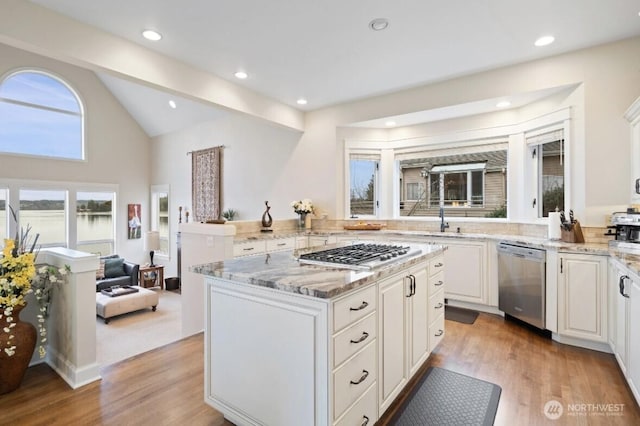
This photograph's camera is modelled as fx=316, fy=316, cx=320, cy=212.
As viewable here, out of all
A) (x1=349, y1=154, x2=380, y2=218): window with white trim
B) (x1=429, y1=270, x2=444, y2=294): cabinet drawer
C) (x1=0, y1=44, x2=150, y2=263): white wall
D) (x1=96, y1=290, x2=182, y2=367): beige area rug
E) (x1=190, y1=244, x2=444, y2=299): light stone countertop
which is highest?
(x1=0, y1=44, x2=150, y2=263): white wall

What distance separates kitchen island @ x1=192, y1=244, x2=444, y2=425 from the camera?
1455 mm

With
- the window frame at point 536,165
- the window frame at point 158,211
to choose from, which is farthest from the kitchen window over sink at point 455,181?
the window frame at point 158,211

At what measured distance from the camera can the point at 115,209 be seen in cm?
806

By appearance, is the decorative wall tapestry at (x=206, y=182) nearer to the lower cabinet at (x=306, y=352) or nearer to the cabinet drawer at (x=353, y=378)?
the lower cabinet at (x=306, y=352)

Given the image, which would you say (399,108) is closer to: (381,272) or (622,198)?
(622,198)

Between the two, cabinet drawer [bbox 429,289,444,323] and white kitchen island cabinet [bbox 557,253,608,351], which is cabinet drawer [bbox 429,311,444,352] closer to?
cabinet drawer [bbox 429,289,444,323]

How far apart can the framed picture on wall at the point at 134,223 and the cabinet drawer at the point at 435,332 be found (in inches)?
322

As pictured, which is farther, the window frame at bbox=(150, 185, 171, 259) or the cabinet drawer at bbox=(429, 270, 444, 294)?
the window frame at bbox=(150, 185, 171, 259)

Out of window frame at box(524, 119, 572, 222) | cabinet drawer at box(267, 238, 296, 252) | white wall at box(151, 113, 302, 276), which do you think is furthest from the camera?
white wall at box(151, 113, 302, 276)

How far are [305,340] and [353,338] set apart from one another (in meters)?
0.25

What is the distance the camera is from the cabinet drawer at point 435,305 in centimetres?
250

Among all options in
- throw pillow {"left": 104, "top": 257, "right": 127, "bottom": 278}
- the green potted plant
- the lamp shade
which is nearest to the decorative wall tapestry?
the green potted plant

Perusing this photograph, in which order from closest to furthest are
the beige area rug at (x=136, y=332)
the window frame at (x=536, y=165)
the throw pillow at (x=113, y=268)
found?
1. the window frame at (x=536, y=165)
2. the beige area rug at (x=136, y=332)
3. the throw pillow at (x=113, y=268)

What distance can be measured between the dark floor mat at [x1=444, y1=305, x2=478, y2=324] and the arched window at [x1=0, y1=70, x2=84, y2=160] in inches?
329
